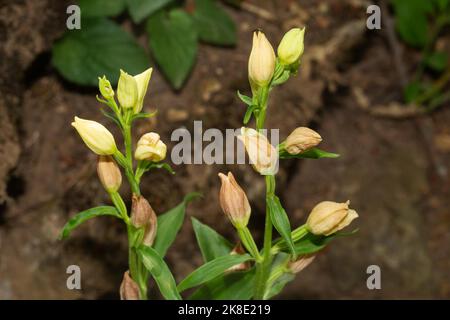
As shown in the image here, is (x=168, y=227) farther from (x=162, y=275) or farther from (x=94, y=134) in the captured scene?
(x=94, y=134)

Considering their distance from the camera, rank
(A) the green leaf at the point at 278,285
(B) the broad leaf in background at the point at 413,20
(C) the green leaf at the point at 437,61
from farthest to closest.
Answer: (C) the green leaf at the point at 437,61 → (B) the broad leaf in background at the point at 413,20 → (A) the green leaf at the point at 278,285

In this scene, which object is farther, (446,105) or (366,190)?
(446,105)

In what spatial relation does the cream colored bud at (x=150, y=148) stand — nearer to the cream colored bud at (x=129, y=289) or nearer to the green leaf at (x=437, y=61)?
the cream colored bud at (x=129, y=289)

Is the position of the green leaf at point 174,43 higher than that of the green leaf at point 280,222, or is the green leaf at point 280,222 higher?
the green leaf at point 174,43

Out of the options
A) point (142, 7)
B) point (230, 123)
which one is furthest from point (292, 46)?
point (142, 7)

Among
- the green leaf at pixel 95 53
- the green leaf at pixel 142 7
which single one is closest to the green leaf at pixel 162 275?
the green leaf at pixel 95 53

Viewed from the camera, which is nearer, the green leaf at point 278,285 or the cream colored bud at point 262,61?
the cream colored bud at point 262,61

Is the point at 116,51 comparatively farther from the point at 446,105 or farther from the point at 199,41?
the point at 446,105
